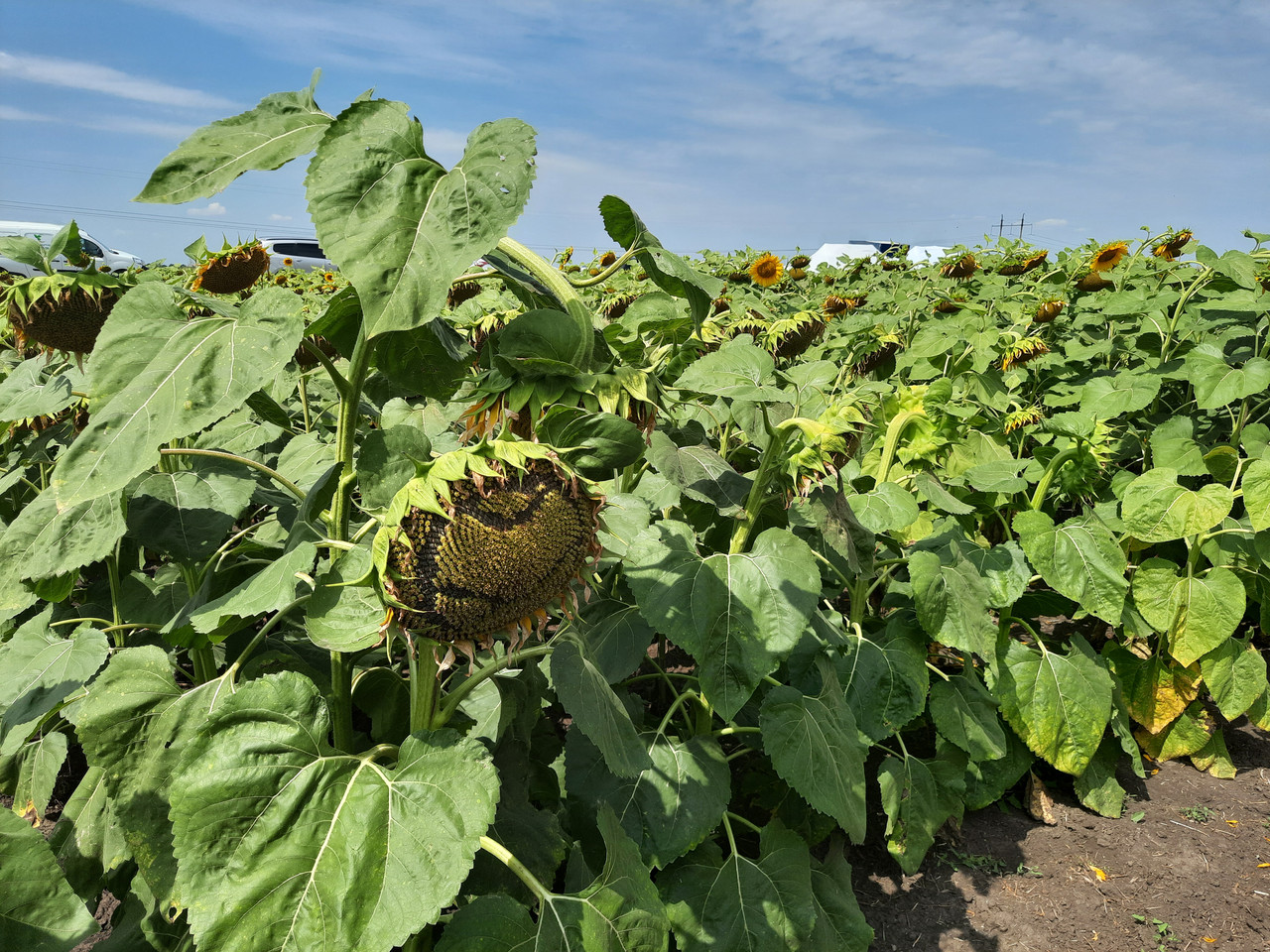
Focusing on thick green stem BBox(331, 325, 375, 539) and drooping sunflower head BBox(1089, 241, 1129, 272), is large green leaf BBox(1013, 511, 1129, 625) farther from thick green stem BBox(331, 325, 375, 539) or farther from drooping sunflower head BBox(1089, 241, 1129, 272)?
drooping sunflower head BBox(1089, 241, 1129, 272)

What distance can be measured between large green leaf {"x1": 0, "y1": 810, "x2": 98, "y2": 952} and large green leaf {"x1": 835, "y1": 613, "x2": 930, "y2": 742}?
5.83 ft

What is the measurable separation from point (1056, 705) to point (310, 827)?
2.41m

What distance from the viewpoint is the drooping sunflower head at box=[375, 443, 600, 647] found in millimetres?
927

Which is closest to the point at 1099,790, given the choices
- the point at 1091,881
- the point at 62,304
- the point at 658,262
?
the point at 1091,881

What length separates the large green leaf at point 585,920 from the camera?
1.23 m

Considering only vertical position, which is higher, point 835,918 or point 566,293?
point 566,293

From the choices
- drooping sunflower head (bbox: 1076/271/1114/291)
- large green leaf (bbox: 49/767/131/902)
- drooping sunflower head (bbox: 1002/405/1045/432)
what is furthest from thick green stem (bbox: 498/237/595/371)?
drooping sunflower head (bbox: 1076/271/1114/291)

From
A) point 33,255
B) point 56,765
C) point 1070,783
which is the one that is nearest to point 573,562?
point 33,255

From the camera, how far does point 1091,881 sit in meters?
2.67

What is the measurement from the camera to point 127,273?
71.3 inches

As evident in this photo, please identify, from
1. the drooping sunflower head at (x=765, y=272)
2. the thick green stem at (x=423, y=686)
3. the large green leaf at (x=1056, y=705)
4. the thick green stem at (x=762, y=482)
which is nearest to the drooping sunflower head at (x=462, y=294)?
the thick green stem at (x=762, y=482)

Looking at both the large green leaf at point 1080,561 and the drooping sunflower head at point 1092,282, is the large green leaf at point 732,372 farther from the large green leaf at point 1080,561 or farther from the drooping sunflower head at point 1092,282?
the drooping sunflower head at point 1092,282

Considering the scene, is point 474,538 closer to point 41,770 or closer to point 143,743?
point 143,743

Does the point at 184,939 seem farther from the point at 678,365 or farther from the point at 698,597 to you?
the point at 678,365
